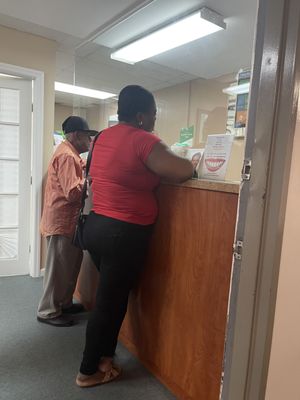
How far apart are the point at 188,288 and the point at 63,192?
1.13 meters

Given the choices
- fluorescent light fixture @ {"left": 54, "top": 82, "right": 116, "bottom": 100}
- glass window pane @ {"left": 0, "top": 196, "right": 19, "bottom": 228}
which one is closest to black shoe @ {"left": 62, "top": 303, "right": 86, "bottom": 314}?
glass window pane @ {"left": 0, "top": 196, "right": 19, "bottom": 228}

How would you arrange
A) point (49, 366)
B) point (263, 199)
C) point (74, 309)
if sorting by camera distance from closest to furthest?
point (263, 199) < point (49, 366) < point (74, 309)

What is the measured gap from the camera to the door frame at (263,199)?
0.84m

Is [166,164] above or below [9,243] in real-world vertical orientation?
above

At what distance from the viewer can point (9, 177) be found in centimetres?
300

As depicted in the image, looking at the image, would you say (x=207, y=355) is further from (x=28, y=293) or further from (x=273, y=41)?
(x=28, y=293)

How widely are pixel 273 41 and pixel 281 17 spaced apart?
2.3 inches

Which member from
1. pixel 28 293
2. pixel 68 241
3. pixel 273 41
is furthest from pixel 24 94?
pixel 273 41

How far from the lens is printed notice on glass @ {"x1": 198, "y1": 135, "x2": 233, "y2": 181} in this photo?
146cm

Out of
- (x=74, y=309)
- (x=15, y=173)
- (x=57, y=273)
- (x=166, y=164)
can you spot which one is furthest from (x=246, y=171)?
(x=15, y=173)

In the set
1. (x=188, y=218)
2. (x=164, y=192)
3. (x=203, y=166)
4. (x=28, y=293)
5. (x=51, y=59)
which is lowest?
(x=28, y=293)

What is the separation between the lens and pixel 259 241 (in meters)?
0.92

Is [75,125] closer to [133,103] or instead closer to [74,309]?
[133,103]

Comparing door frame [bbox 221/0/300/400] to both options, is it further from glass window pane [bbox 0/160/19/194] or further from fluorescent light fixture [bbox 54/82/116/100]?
fluorescent light fixture [bbox 54/82/116/100]
